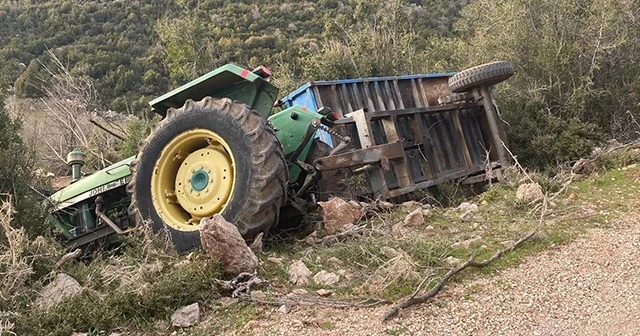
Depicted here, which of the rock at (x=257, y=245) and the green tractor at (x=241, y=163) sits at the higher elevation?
the green tractor at (x=241, y=163)

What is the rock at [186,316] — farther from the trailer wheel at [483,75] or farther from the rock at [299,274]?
the trailer wheel at [483,75]

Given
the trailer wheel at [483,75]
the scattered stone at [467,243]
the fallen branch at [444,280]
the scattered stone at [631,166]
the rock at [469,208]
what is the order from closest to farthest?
the fallen branch at [444,280]
the scattered stone at [467,243]
the rock at [469,208]
the scattered stone at [631,166]
the trailer wheel at [483,75]

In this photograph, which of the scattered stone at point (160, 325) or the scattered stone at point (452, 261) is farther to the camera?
the scattered stone at point (452, 261)

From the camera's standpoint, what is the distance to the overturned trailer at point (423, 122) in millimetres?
6656

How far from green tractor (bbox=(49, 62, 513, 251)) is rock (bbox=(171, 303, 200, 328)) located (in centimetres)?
101

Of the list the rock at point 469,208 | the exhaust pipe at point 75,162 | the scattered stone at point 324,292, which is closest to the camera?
the scattered stone at point 324,292

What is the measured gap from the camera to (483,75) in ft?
24.0

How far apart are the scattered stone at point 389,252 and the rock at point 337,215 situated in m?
0.80

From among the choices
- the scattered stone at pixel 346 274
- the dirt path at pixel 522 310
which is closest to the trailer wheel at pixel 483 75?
the dirt path at pixel 522 310

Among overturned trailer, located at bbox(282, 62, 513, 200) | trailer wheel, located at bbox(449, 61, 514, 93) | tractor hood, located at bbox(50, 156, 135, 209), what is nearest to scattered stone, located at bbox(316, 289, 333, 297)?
overturned trailer, located at bbox(282, 62, 513, 200)

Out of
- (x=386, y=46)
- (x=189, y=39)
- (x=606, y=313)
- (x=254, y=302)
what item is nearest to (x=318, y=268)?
(x=254, y=302)

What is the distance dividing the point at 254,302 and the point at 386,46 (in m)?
11.6

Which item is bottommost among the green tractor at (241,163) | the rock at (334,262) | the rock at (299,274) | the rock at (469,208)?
the rock at (469,208)

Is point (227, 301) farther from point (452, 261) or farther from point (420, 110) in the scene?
point (420, 110)
